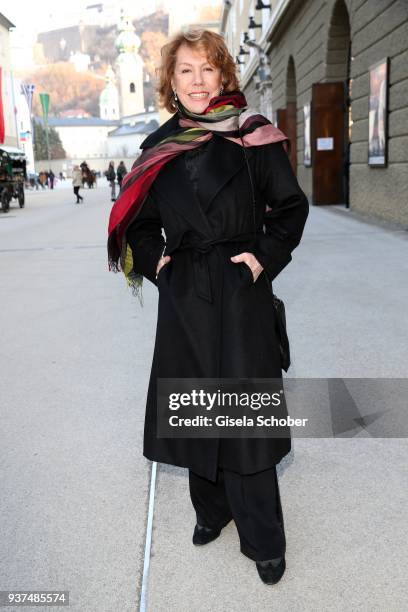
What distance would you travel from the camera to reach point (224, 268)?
2.05 meters

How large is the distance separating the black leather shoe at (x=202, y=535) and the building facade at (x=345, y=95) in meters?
8.79

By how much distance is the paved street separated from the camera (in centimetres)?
213

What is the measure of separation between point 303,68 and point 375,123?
7.25 metres

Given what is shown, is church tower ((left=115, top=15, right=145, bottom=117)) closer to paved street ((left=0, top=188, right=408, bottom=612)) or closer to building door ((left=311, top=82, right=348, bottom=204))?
building door ((left=311, top=82, right=348, bottom=204))

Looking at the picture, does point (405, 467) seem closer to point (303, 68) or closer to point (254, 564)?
point (254, 564)

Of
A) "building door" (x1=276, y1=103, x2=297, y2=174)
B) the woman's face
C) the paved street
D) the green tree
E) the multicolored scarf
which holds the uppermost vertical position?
the green tree

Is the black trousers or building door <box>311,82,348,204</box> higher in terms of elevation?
building door <box>311,82,348,204</box>

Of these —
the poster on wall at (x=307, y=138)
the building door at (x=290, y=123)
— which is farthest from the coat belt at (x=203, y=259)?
the building door at (x=290, y=123)

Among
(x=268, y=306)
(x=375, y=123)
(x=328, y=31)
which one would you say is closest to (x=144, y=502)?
(x=268, y=306)

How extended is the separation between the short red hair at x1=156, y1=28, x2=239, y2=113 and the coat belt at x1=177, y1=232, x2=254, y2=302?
53cm

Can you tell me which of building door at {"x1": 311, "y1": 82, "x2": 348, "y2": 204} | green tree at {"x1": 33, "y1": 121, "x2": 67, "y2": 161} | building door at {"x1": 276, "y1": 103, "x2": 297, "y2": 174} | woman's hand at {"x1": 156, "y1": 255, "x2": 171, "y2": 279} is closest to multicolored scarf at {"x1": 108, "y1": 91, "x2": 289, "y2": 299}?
woman's hand at {"x1": 156, "y1": 255, "x2": 171, "y2": 279}

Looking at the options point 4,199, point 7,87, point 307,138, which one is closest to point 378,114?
point 307,138

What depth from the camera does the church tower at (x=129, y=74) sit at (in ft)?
439

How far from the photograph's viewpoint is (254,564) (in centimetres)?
226
